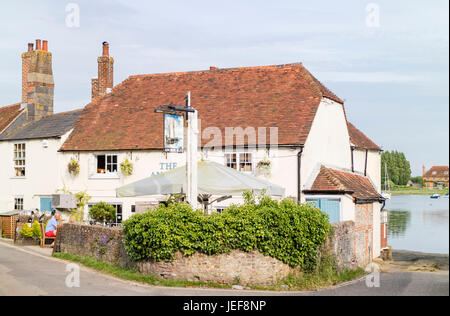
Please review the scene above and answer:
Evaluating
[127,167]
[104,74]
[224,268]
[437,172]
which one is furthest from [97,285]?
[437,172]

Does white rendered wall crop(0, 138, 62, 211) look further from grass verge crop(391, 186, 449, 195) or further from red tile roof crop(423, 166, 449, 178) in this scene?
red tile roof crop(423, 166, 449, 178)

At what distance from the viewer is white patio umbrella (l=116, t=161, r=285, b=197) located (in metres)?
14.9

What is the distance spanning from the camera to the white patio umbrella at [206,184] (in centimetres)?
1487

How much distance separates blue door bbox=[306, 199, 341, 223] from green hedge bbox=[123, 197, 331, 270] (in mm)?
6313

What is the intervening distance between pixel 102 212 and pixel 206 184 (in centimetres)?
1079

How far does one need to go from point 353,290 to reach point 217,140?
11.3 metres

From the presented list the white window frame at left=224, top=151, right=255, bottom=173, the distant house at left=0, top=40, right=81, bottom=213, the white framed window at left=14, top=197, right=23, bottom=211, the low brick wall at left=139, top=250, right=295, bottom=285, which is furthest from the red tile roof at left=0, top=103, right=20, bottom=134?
the low brick wall at left=139, top=250, right=295, bottom=285

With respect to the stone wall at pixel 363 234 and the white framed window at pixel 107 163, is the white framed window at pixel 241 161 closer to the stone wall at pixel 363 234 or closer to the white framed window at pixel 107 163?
the stone wall at pixel 363 234

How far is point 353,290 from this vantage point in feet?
44.6

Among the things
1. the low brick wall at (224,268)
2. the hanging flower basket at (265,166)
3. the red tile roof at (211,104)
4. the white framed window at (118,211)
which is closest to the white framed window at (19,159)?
the red tile roof at (211,104)

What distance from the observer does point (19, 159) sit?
28.2 meters

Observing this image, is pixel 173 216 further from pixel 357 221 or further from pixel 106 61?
pixel 106 61

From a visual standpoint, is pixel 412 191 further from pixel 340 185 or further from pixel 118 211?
pixel 340 185
